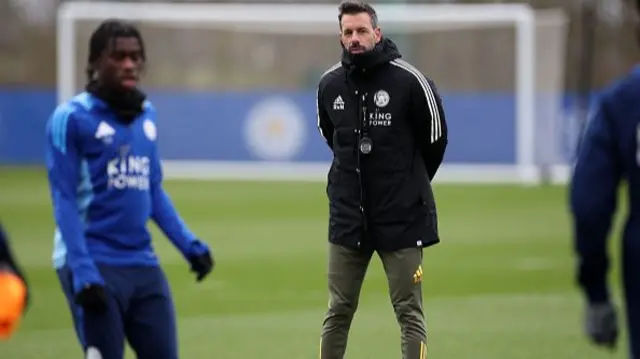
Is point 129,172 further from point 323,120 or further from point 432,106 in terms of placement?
point 432,106

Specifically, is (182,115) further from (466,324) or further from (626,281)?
(626,281)

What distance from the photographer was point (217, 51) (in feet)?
109

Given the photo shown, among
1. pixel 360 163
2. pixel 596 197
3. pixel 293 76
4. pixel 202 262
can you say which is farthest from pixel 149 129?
pixel 293 76

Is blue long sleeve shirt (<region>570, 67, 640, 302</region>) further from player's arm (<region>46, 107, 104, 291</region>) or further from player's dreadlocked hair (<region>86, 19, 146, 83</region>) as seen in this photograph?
player's dreadlocked hair (<region>86, 19, 146, 83</region>)

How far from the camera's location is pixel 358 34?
24.6 ft

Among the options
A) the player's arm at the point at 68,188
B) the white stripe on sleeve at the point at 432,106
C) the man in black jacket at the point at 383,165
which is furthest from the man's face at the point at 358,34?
the player's arm at the point at 68,188

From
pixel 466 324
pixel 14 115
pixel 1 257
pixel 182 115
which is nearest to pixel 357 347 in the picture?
pixel 466 324

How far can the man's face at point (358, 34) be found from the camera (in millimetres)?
7488

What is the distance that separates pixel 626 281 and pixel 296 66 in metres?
28.1

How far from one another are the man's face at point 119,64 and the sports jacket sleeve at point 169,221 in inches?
18.0

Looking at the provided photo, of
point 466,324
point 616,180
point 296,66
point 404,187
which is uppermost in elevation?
point 616,180

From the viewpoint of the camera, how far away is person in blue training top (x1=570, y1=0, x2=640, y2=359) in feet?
16.0

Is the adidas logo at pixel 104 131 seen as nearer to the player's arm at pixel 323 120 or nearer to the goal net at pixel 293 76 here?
the player's arm at pixel 323 120

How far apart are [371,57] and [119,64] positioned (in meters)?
1.46
